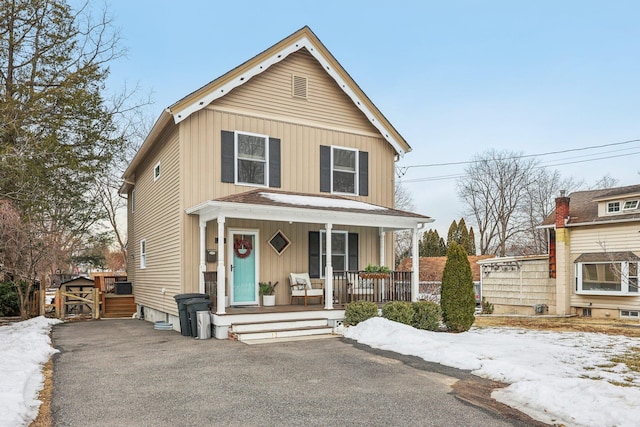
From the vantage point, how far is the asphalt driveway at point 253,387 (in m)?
5.08

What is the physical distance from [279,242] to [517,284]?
14283 millimetres

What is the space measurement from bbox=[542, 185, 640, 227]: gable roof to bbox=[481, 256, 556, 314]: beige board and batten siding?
2168 millimetres

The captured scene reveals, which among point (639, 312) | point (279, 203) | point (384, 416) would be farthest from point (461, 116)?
point (384, 416)

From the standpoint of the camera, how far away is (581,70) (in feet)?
62.4

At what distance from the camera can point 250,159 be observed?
12.7 metres

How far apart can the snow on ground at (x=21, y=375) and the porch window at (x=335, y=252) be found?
21.5 feet

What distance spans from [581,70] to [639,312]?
956cm

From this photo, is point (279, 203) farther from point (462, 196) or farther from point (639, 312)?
point (462, 196)

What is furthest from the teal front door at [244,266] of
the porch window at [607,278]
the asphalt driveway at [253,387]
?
the porch window at [607,278]

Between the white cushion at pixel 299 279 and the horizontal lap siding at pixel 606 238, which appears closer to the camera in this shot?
the white cushion at pixel 299 279

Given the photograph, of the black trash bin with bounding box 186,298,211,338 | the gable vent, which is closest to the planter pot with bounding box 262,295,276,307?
the black trash bin with bounding box 186,298,211,338

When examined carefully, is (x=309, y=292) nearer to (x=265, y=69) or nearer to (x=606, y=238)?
(x=265, y=69)

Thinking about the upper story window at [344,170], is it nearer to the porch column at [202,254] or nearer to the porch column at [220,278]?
the porch column at [202,254]

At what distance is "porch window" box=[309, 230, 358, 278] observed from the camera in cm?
1330
